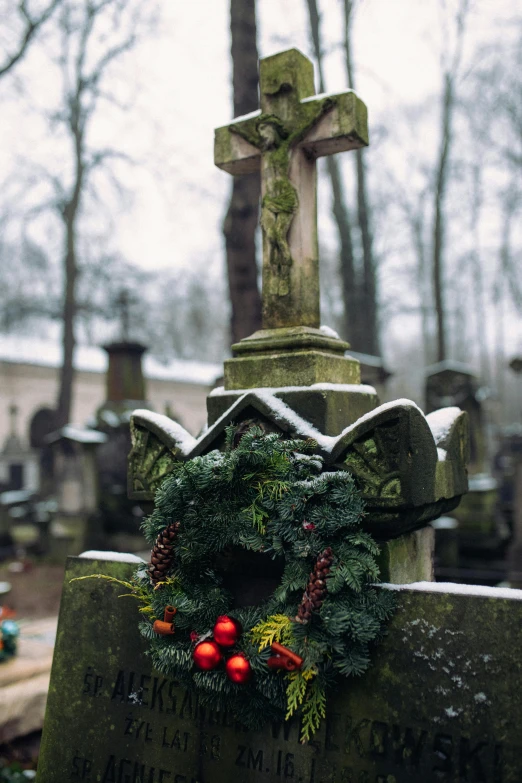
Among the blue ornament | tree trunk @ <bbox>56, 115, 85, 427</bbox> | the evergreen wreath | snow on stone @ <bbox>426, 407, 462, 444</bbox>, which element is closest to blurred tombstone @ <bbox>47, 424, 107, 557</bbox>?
tree trunk @ <bbox>56, 115, 85, 427</bbox>

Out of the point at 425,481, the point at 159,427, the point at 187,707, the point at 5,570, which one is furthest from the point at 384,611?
the point at 5,570

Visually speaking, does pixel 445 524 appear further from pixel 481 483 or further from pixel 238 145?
pixel 238 145

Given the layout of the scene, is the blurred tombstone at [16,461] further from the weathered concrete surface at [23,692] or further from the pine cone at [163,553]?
the pine cone at [163,553]

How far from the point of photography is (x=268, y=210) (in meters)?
2.94

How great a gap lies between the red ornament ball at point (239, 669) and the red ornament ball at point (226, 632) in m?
0.06

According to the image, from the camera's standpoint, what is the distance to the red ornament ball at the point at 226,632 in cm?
222

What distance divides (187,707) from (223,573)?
1.63ft

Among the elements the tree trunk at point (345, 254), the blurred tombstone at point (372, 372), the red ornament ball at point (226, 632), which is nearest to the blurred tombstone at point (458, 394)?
the blurred tombstone at point (372, 372)

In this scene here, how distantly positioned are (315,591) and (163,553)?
60 cm

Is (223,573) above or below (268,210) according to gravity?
below

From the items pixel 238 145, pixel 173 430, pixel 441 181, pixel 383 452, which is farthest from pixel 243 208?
pixel 441 181

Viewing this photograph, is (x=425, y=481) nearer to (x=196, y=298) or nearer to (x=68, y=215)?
(x=68, y=215)

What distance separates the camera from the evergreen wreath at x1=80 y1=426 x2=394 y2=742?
6.82 feet

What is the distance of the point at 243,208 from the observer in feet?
22.9
